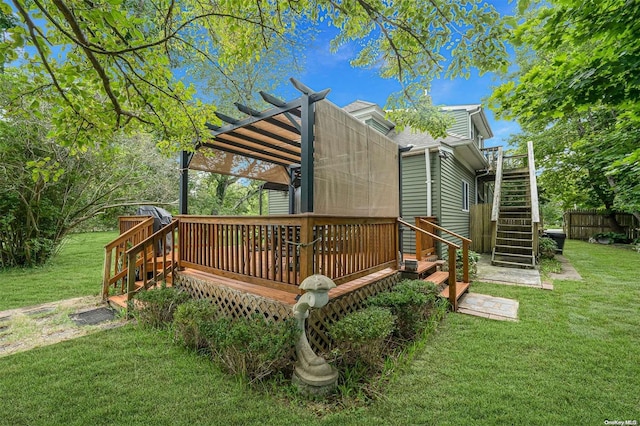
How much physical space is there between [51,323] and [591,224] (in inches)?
898

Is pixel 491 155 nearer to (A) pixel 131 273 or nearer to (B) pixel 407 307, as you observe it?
(B) pixel 407 307

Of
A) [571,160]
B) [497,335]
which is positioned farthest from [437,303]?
[571,160]

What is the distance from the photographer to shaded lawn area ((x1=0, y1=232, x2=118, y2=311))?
520cm

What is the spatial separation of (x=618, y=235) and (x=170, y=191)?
2195cm

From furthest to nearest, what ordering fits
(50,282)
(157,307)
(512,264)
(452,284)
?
(512,264), (50,282), (452,284), (157,307)

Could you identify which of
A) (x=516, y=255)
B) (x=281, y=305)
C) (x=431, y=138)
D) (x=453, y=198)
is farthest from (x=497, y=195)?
(x=281, y=305)

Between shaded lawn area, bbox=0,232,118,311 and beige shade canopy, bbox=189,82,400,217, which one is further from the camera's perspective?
shaded lawn area, bbox=0,232,118,311

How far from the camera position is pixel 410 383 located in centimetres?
267

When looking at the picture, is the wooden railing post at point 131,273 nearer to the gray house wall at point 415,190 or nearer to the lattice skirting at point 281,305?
the lattice skirting at point 281,305

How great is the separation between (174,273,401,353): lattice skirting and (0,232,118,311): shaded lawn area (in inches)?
128

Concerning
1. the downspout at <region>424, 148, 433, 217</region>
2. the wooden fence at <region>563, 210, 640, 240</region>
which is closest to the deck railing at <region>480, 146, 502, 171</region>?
the downspout at <region>424, 148, 433, 217</region>

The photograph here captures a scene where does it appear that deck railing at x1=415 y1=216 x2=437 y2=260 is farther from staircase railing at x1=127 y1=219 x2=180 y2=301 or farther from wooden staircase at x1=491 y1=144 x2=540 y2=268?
staircase railing at x1=127 y1=219 x2=180 y2=301

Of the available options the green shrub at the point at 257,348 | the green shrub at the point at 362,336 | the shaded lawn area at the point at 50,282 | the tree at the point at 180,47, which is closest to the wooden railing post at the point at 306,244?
the green shrub at the point at 257,348

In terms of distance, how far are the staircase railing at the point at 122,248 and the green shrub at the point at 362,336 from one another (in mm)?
4479
